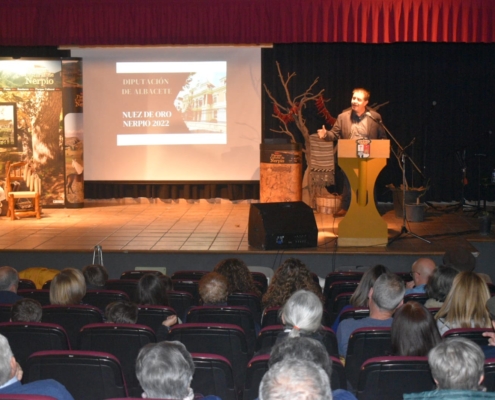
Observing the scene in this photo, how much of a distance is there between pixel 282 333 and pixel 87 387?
91 centimetres

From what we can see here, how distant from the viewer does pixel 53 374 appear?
10.2ft

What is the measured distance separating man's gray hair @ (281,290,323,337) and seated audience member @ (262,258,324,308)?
1192 mm

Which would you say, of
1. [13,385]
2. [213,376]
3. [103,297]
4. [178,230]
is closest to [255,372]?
[213,376]

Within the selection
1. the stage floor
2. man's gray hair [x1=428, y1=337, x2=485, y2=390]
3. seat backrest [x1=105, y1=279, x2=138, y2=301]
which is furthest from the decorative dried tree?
man's gray hair [x1=428, y1=337, x2=485, y2=390]

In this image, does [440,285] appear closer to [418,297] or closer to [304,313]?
[418,297]

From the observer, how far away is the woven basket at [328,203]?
10141 millimetres

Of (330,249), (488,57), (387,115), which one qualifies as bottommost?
(330,249)

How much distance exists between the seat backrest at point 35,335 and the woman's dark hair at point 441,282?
7.10 feet

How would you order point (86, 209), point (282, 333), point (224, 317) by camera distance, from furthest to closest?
point (86, 209)
point (224, 317)
point (282, 333)

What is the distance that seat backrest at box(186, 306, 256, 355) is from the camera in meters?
4.10

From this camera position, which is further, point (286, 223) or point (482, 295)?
point (286, 223)

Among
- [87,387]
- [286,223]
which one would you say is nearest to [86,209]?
[286,223]

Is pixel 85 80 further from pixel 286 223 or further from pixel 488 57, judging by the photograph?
pixel 488 57

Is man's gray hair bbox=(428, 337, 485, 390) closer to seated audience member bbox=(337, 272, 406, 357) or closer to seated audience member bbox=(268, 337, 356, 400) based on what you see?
seated audience member bbox=(268, 337, 356, 400)
